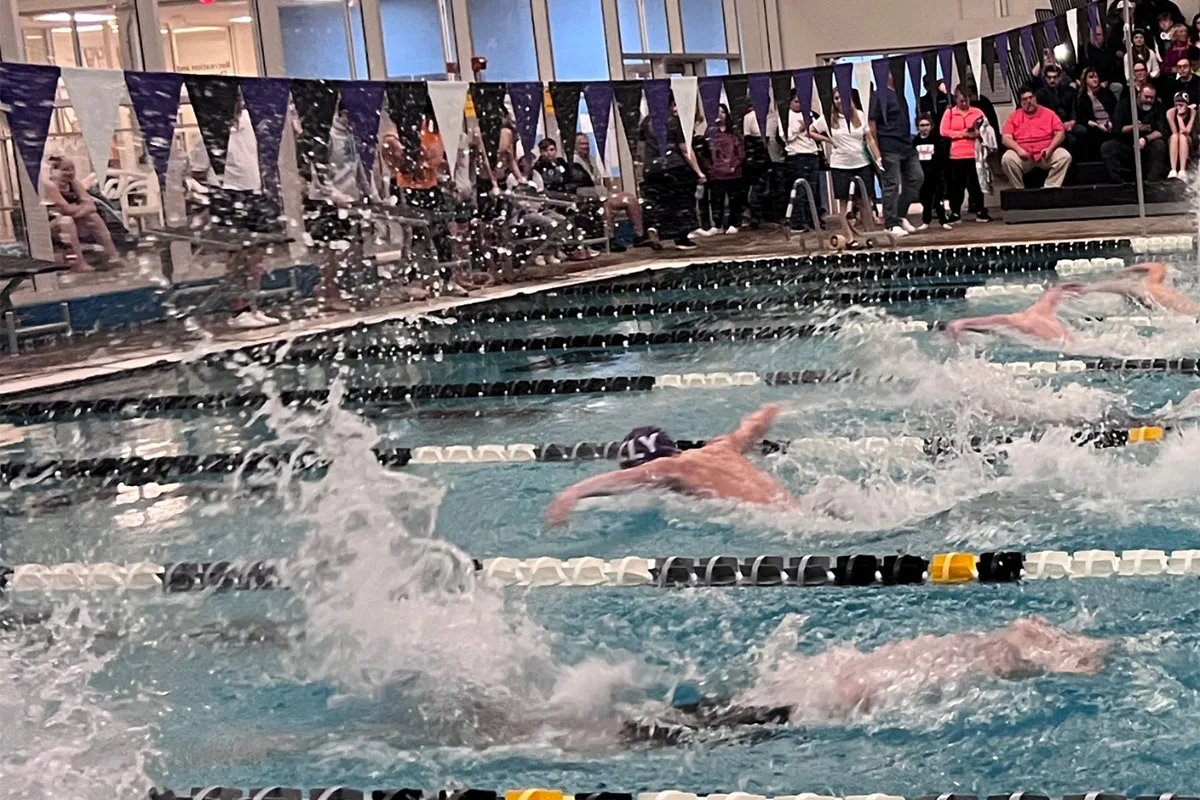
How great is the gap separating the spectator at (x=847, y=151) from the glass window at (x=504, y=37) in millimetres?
4018

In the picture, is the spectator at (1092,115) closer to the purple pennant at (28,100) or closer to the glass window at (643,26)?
the glass window at (643,26)

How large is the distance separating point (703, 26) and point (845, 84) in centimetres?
595

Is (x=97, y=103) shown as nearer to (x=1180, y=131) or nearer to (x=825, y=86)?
(x=825, y=86)

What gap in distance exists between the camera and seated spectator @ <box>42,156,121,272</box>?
976 cm

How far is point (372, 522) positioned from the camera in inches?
161

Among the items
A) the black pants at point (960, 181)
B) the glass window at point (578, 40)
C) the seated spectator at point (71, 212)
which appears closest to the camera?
the seated spectator at point (71, 212)

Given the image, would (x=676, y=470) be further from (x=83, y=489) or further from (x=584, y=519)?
(x=83, y=489)

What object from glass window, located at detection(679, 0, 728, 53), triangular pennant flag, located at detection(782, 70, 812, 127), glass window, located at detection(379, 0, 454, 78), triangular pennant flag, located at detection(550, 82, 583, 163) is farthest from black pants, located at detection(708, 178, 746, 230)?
glass window, located at detection(679, 0, 728, 53)

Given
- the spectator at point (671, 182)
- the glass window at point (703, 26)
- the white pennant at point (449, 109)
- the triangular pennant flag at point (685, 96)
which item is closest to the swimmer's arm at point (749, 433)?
the white pennant at point (449, 109)

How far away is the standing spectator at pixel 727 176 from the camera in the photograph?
1466 cm

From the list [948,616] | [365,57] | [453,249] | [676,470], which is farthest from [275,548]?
[365,57]

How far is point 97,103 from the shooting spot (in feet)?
24.7

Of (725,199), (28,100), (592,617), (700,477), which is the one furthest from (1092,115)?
(592,617)

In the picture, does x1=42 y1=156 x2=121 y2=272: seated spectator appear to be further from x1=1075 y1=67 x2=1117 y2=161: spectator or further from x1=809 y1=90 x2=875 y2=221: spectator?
x1=1075 y1=67 x2=1117 y2=161: spectator
